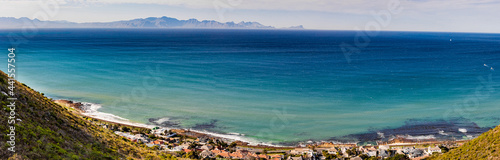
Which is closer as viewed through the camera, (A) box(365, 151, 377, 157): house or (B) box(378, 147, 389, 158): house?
(B) box(378, 147, 389, 158): house

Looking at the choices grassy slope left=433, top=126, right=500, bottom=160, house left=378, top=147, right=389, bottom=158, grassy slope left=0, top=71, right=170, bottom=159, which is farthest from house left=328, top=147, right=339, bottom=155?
grassy slope left=0, top=71, right=170, bottom=159

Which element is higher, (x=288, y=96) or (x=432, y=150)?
(x=288, y=96)

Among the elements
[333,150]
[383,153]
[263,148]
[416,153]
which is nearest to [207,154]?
[263,148]

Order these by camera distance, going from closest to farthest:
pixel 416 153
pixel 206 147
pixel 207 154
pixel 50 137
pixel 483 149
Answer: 1. pixel 50 137
2. pixel 483 149
3. pixel 207 154
4. pixel 416 153
5. pixel 206 147

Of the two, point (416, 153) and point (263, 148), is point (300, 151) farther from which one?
point (416, 153)

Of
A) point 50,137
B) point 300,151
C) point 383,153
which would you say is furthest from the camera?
point 300,151

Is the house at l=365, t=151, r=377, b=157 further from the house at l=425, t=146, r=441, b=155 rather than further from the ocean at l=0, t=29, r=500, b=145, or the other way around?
the ocean at l=0, t=29, r=500, b=145
